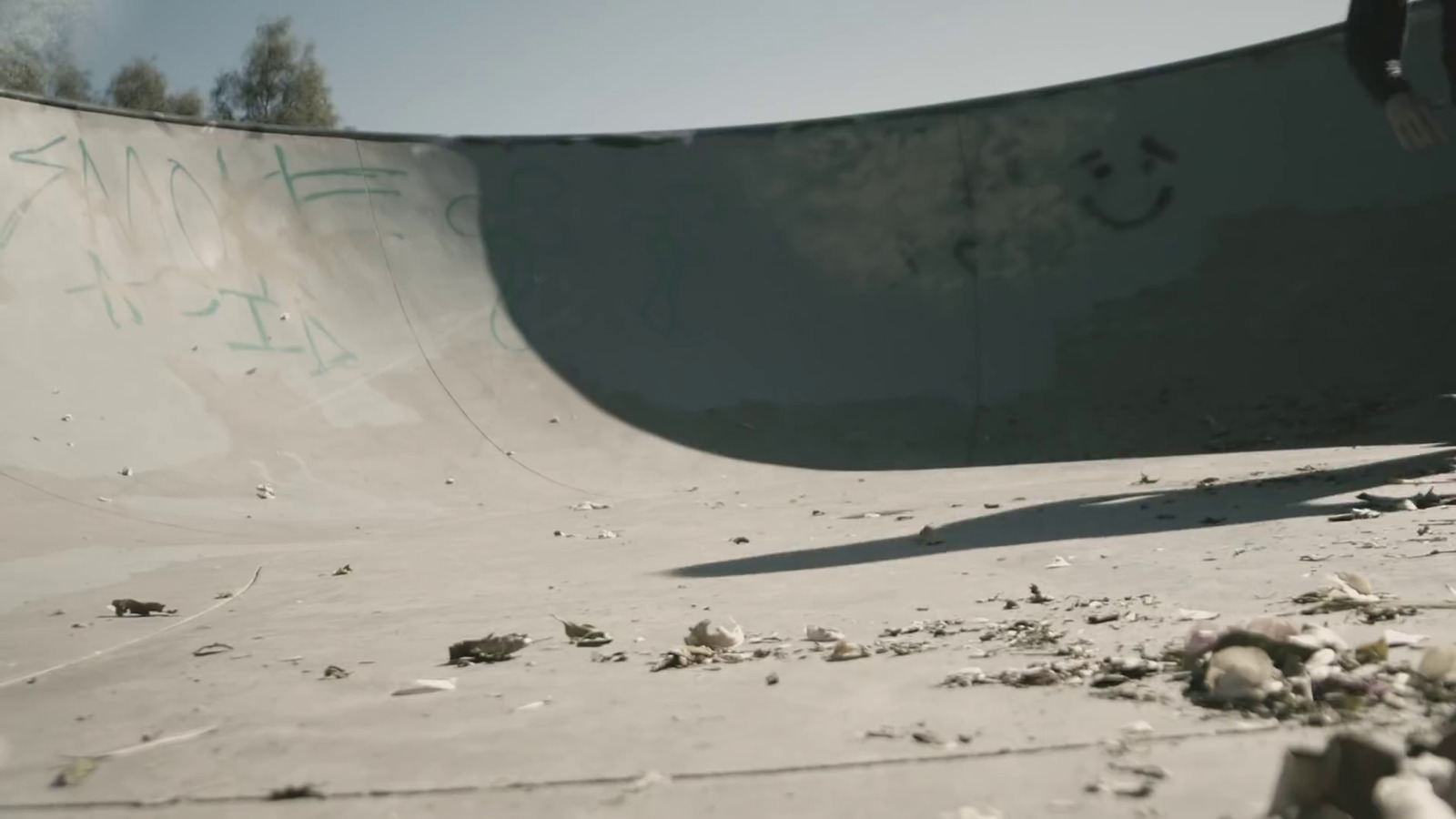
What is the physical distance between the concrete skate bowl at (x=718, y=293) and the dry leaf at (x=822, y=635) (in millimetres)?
4708

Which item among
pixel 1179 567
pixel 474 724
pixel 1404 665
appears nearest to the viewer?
pixel 1404 665

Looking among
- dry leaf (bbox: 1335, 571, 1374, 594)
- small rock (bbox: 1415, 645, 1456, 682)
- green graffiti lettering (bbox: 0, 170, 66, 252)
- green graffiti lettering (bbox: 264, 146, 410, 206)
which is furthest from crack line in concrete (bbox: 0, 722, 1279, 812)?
green graffiti lettering (bbox: 264, 146, 410, 206)

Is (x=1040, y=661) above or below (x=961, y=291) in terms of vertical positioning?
below

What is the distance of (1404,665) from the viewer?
171 cm

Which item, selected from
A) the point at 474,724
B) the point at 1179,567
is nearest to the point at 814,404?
the point at 1179,567

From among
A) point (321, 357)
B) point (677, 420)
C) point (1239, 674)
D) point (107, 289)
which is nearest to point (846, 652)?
point (1239, 674)

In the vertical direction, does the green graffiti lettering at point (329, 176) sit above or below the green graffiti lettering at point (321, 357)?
above

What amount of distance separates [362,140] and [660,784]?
8.79 meters

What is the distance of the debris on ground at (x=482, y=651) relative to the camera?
254 centimetres

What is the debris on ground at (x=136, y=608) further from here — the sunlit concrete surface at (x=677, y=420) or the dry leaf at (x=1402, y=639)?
the dry leaf at (x=1402, y=639)

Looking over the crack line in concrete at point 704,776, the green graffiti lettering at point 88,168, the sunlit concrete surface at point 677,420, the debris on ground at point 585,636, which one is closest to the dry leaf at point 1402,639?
the sunlit concrete surface at point 677,420

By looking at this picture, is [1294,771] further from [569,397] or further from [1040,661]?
[569,397]

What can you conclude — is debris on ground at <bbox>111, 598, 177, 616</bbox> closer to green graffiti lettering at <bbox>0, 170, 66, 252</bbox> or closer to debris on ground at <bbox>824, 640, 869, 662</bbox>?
debris on ground at <bbox>824, 640, 869, 662</bbox>

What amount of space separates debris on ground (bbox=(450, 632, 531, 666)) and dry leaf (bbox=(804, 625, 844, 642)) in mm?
642
